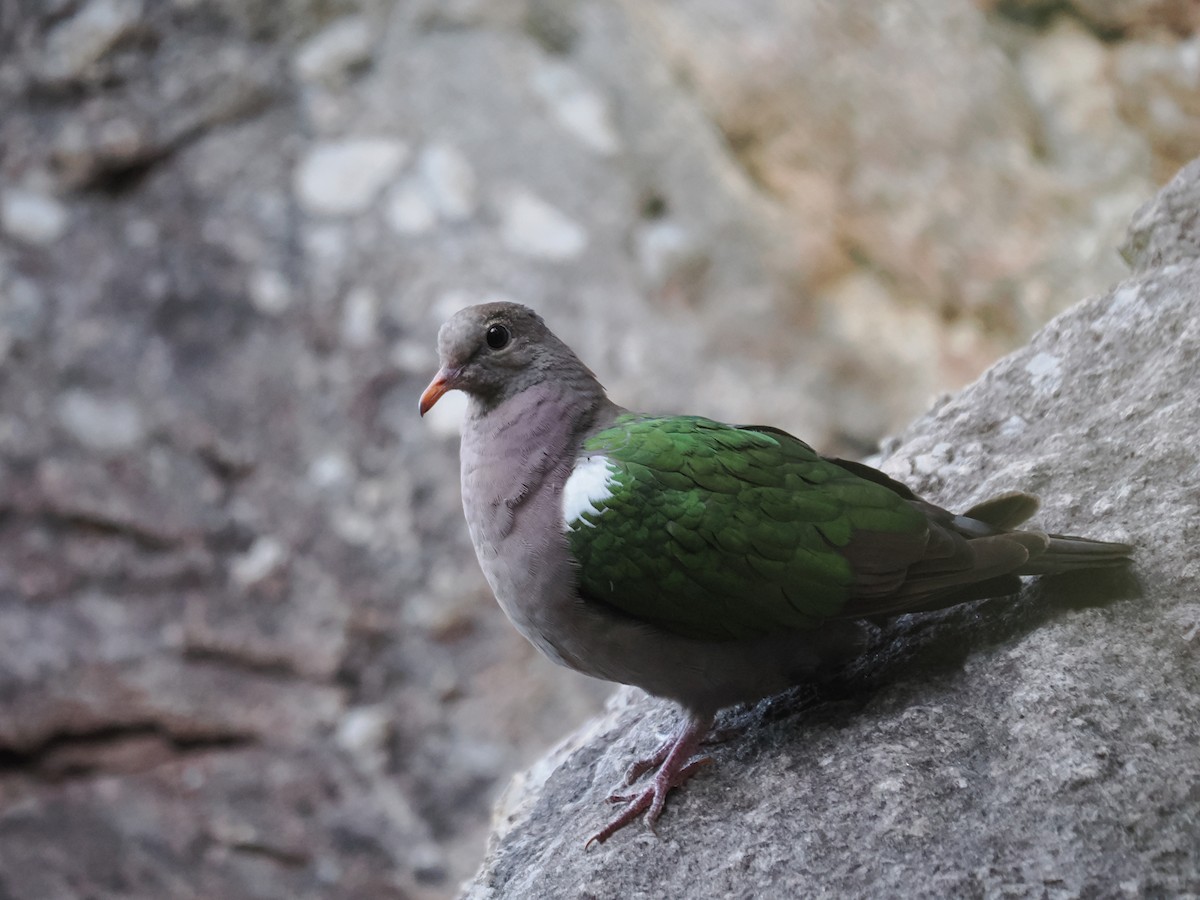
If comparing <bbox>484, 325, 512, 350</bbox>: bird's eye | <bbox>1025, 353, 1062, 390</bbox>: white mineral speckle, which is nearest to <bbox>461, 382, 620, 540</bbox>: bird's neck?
<bbox>484, 325, 512, 350</bbox>: bird's eye

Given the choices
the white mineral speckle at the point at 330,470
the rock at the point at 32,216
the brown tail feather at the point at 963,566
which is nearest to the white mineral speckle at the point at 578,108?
the white mineral speckle at the point at 330,470

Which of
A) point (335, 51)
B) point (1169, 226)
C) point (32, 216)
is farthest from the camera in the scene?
point (335, 51)

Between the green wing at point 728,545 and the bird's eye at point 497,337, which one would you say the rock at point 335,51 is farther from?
the green wing at point 728,545

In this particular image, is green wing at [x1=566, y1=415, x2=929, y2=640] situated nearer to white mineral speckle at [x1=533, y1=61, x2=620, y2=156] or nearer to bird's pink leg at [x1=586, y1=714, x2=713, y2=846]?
bird's pink leg at [x1=586, y1=714, x2=713, y2=846]

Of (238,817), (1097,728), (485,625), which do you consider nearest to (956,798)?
(1097,728)

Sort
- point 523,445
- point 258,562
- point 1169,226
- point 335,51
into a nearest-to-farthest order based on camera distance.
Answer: point 523,445
point 1169,226
point 258,562
point 335,51

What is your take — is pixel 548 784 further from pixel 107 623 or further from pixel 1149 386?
pixel 107 623

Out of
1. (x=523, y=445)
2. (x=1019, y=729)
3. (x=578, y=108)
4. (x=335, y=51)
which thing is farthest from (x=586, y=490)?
(x=335, y=51)

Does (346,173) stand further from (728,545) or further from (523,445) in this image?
(728,545)
